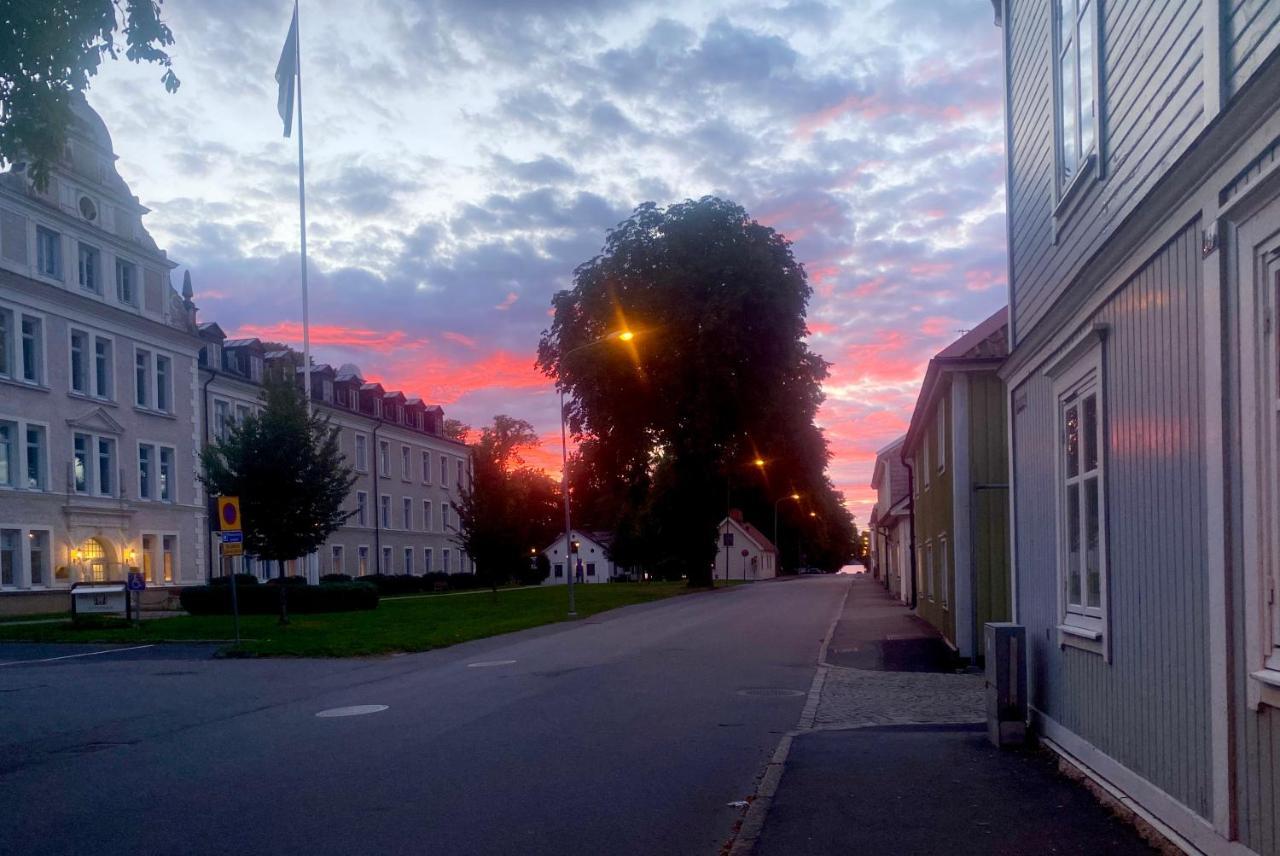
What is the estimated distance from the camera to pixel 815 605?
3825cm

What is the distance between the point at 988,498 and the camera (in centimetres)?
1808

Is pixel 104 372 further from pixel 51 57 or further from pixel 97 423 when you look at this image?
pixel 51 57

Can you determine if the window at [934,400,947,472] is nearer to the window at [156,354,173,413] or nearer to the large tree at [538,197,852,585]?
the large tree at [538,197,852,585]

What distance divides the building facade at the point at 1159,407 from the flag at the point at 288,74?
96.9 feet

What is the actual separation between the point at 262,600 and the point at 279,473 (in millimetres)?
7813

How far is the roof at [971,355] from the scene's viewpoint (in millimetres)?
17666

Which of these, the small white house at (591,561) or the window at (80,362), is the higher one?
the window at (80,362)

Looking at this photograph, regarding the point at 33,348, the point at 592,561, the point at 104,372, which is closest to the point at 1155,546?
Result: the point at 33,348

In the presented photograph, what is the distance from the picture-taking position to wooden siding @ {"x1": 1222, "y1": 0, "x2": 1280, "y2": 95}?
4891 mm

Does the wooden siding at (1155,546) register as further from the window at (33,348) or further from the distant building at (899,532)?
the window at (33,348)

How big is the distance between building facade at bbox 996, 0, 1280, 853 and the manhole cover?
4483mm

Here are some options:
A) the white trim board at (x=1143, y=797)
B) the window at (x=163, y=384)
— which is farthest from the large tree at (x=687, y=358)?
the white trim board at (x=1143, y=797)

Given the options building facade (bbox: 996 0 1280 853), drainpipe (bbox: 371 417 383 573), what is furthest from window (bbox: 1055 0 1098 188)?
drainpipe (bbox: 371 417 383 573)

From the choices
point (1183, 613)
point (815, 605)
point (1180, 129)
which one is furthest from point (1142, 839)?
point (815, 605)
